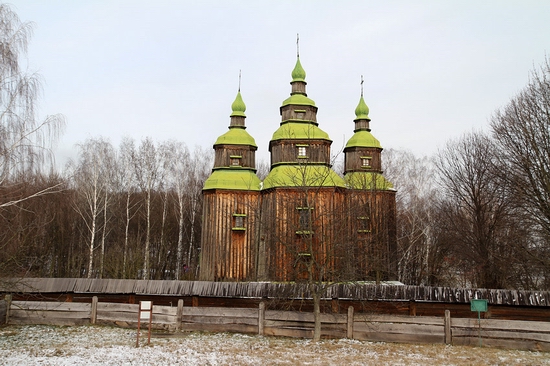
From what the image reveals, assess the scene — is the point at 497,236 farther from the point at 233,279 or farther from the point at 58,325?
the point at 58,325

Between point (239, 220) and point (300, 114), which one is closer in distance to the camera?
point (239, 220)

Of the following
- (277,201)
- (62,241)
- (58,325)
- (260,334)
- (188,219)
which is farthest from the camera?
(188,219)

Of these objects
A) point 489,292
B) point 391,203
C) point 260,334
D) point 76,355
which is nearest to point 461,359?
point 489,292

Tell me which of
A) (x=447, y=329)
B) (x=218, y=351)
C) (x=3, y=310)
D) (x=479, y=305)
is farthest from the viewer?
(x=3, y=310)

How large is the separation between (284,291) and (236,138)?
48.9 feet

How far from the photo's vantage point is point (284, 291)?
1442 centimetres

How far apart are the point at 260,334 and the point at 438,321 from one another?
4985 mm

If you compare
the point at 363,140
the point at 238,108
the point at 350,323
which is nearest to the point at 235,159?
the point at 238,108

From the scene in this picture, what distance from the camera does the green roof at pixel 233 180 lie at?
1005 inches

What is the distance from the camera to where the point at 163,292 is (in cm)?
1521

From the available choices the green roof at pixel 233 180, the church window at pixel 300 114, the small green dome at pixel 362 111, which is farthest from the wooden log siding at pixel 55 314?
the small green dome at pixel 362 111

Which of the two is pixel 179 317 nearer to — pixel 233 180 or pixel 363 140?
pixel 233 180

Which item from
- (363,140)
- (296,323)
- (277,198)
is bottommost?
(296,323)

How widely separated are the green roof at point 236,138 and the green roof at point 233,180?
170cm
